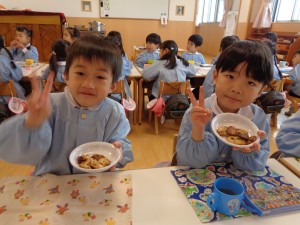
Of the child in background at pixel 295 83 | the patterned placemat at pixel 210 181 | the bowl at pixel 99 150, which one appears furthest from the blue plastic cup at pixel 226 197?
the child in background at pixel 295 83

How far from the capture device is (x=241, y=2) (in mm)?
7570

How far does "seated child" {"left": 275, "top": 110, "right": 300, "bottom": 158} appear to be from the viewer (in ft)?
3.94

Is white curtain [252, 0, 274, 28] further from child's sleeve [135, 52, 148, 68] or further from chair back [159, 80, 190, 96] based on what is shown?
chair back [159, 80, 190, 96]

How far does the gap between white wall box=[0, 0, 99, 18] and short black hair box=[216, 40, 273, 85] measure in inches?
277

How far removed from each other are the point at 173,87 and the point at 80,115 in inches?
79.0

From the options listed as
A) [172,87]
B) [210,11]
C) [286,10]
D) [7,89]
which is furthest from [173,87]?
[210,11]

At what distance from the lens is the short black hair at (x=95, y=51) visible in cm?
99

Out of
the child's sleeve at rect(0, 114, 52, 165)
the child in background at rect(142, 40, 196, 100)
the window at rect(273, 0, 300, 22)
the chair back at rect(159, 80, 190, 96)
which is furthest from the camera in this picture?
the window at rect(273, 0, 300, 22)

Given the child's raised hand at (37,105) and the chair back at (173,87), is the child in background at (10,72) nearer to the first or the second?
the chair back at (173,87)

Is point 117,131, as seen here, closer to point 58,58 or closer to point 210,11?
point 58,58

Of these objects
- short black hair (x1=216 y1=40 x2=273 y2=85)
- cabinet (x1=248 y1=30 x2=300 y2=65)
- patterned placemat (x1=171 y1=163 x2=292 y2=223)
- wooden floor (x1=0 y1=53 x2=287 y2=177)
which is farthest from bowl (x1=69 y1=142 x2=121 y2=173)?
cabinet (x1=248 y1=30 x2=300 y2=65)

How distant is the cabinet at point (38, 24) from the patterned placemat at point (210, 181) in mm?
6483

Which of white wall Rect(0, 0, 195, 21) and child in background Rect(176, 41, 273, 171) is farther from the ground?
white wall Rect(0, 0, 195, 21)

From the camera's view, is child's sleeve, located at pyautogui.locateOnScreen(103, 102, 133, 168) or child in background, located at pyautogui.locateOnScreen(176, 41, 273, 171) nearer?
child in background, located at pyautogui.locateOnScreen(176, 41, 273, 171)
